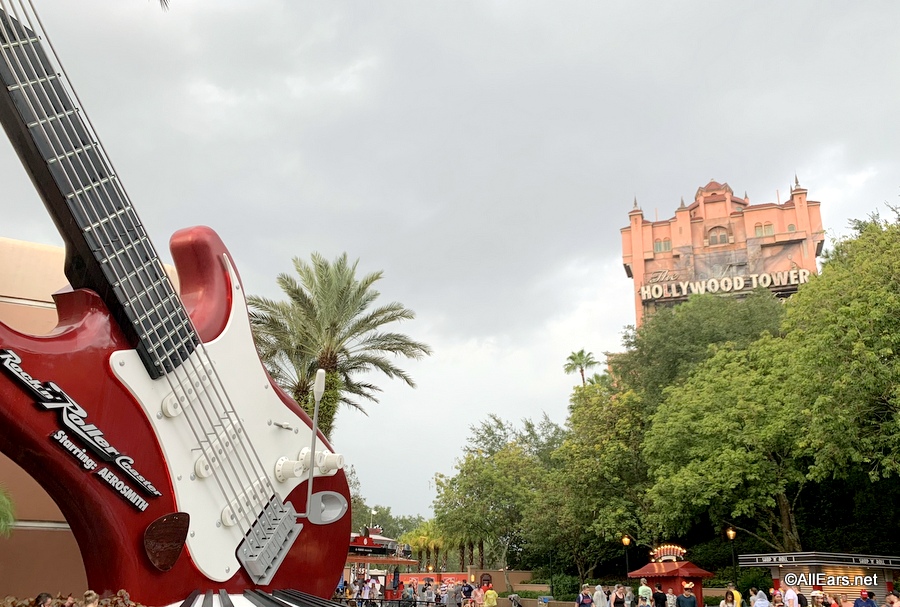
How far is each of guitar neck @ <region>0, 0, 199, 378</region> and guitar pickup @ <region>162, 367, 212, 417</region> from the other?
261 mm

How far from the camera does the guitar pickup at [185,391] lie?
9469 millimetres

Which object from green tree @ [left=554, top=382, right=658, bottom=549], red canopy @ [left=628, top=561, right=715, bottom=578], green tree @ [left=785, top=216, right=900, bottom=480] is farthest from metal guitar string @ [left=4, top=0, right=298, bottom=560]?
green tree @ [left=554, top=382, right=658, bottom=549]

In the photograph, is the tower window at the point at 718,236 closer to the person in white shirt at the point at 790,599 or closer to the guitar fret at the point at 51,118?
the person in white shirt at the point at 790,599

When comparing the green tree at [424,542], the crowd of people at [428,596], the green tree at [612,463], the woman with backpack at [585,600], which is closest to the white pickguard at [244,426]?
the woman with backpack at [585,600]

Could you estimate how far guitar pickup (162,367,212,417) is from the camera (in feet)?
31.1

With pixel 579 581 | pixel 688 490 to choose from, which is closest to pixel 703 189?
pixel 579 581

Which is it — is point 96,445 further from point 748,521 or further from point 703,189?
point 703,189

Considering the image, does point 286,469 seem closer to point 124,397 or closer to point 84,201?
point 124,397

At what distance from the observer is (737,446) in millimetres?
26781

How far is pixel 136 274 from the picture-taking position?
948cm

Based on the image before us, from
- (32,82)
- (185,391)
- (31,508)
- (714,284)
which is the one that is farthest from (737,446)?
(714,284)

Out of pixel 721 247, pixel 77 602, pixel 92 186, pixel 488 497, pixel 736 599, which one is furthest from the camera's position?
pixel 721 247

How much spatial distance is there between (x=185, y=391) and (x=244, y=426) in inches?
67.5

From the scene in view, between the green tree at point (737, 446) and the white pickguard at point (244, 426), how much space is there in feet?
56.7
